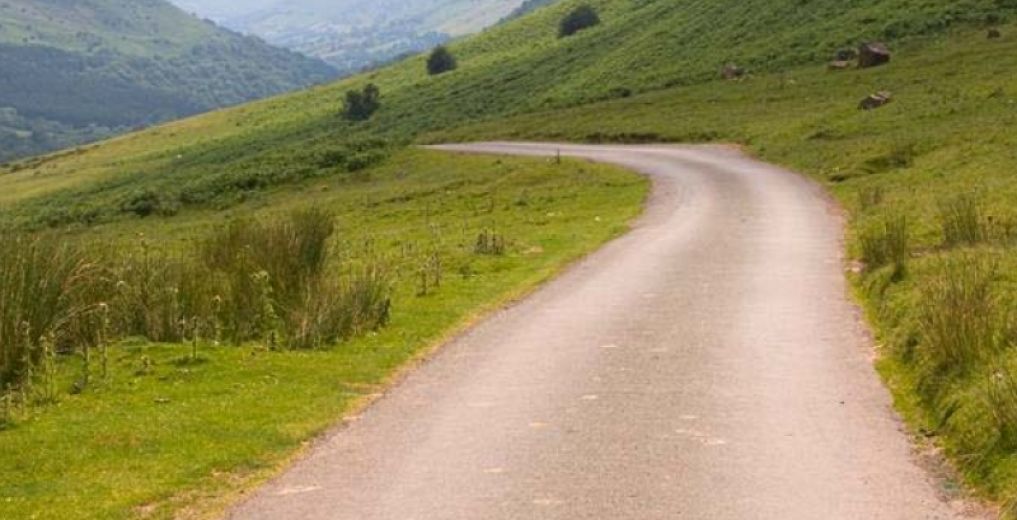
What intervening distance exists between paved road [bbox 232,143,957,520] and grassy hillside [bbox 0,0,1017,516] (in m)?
0.63

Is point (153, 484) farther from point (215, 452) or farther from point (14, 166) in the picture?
point (14, 166)

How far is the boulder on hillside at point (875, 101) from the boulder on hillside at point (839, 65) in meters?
12.8

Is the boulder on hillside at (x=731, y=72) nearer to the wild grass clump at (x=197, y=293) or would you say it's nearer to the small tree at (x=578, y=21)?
the small tree at (x=578, y=21)

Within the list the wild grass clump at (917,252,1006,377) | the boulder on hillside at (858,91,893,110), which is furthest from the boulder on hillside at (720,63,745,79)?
the wild grass clump at (917,252,1006,377)

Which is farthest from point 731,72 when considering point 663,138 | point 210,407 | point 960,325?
point 210,407

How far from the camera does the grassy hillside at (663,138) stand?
12.0m

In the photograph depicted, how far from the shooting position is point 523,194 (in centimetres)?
4216

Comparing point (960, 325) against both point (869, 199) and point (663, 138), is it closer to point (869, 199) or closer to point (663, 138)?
point (869, 199)

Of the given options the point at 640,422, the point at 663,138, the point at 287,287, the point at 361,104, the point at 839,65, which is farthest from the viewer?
the point at 361,104

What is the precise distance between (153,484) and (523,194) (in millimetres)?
32676

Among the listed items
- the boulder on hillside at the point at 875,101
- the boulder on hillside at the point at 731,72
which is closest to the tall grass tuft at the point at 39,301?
the boulder on hillside at the point at 875,101

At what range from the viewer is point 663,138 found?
58.0m

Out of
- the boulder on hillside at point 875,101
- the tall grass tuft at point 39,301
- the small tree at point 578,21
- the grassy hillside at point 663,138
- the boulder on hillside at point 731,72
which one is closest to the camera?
the grassy hillside at point 663,138

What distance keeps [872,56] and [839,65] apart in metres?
2.24
